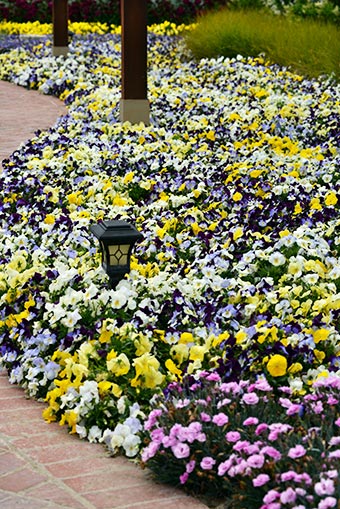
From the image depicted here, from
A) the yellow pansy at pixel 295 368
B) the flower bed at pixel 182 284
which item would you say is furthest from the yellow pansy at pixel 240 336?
the yellow pansy at pixel 295 368

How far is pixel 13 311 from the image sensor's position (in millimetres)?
6000

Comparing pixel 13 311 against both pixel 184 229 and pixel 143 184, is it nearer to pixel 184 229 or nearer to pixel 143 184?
pixel 184 229

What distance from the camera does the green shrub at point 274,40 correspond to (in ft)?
50.3

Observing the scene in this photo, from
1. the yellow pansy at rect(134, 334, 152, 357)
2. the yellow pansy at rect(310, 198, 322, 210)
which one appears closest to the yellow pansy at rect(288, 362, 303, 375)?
the yellow pansy at rect(134, 334, 152, 357)

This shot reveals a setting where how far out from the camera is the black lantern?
5645 millimetres

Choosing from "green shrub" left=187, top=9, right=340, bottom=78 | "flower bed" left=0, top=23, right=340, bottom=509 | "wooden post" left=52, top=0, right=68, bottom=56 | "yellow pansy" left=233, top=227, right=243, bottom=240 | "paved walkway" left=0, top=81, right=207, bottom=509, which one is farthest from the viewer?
"wooden post" left=52, top=0, right=68, bottom=56

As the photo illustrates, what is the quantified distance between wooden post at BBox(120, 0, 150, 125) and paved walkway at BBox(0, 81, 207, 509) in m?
7.56

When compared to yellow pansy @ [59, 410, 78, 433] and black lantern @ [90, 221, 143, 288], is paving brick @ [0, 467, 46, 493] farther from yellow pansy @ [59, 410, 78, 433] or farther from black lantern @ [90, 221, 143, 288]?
black lantern @ [90, 221, 143, 288]

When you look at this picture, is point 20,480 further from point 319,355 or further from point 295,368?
A: point 319,355

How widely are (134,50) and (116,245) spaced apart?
7.35 meters

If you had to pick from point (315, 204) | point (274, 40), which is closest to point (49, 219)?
point (315, 204)

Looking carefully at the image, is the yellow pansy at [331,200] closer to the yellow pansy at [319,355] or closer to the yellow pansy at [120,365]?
the yellow pansy at [319,355]

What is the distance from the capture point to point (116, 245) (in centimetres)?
568

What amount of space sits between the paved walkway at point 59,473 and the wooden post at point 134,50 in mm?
7557
